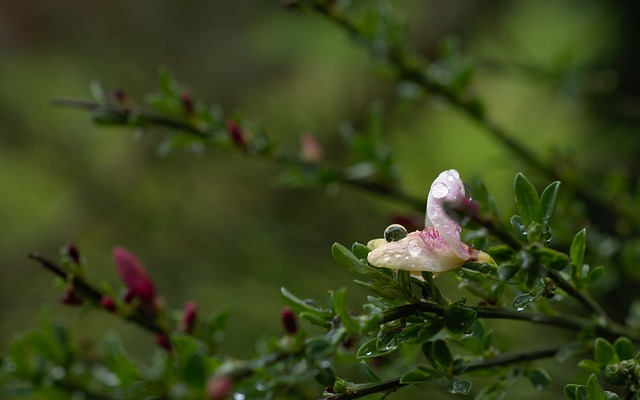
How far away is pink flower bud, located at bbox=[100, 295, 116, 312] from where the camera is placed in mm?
527

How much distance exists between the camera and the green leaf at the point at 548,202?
362 millimetres

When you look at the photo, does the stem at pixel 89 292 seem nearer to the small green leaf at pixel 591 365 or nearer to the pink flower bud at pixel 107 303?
the pink flower bud at pixel 107 303

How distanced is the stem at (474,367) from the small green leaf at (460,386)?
3 cm

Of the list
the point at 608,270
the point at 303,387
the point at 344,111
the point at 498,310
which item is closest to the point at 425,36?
the point at 344,111

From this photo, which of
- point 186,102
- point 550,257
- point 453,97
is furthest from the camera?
point 453,97

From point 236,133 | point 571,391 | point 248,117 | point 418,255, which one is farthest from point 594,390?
point 248,117

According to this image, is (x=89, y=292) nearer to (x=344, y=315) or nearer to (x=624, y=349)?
(x=344, y=315)

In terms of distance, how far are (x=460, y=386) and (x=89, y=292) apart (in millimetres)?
281

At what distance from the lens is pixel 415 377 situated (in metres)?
0.40

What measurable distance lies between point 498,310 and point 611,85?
2.29 feet

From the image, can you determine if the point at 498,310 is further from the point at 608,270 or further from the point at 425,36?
the point at 425,36

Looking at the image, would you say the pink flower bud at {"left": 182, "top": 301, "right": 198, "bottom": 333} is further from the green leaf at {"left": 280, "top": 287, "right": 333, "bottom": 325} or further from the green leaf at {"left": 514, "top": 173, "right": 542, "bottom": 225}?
the green leaf at {"left": 514, "top": 173, "right": 542, "bottom": 225}

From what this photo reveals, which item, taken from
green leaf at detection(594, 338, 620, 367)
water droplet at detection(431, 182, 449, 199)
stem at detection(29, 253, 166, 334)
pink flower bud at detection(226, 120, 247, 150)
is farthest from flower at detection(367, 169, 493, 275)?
pink flower bud at detection(226, 120, 247, 150)

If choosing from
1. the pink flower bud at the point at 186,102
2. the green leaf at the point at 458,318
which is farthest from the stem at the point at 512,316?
the pink flower bud at the point at 186,102
